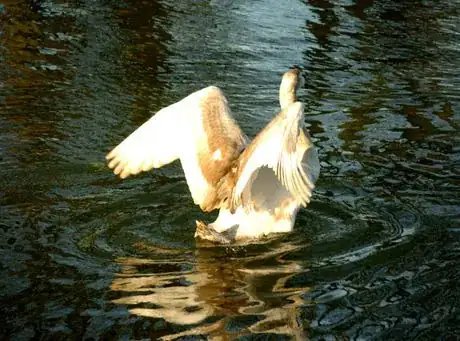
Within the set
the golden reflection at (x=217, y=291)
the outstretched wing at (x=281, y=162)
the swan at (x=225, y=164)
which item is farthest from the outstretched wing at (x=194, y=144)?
the golden reflection at (x=217, y=291)

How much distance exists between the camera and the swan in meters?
6.46

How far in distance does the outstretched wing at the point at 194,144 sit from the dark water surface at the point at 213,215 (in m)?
0.38

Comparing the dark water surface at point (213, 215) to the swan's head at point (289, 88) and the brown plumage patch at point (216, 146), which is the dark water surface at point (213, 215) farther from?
the swan's head at point (289, 88)

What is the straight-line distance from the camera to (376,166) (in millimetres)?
8648

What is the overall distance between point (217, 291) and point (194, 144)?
1461mm

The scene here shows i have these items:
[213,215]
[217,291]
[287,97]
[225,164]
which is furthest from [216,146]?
[217,291]

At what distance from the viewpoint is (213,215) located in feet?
25.7

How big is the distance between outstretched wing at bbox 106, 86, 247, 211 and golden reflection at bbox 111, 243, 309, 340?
56cm

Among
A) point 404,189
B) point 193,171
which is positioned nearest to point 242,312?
point 193,171

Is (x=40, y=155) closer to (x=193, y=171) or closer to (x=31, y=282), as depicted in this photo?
(x=193, y=171)

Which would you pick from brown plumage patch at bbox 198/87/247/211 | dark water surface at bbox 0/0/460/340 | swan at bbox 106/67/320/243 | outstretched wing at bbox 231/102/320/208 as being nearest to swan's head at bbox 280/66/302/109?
swan at bbox 106/67/320/243

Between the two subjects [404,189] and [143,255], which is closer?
[143,255]

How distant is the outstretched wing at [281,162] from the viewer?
608 centimetres

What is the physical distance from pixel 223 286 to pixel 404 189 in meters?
2.35
